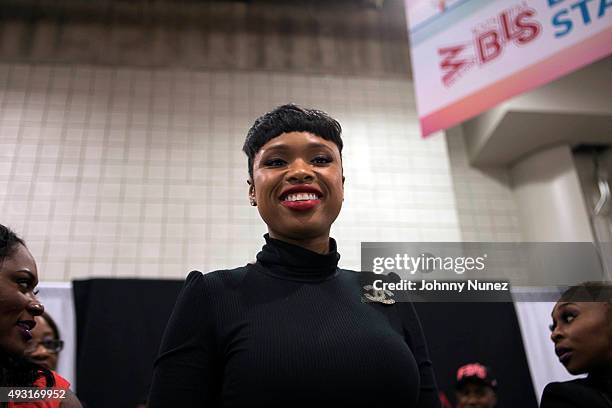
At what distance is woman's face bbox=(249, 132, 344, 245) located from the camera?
897mm

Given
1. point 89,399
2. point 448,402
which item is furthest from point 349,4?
point 89,399

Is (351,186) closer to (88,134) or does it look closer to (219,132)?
(219,132)

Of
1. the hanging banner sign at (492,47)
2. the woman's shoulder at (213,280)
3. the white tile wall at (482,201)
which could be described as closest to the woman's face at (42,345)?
the woman's shoulder at (213,280)

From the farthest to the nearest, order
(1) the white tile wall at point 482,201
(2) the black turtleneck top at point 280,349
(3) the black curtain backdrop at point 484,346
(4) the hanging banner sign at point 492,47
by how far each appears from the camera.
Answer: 1. (1) the white tile wall at point 482,201
2. (3) the black curtain backdrop at point 484,346
3. (4) the hanging banner sign at point 492,47
4. (2) the black turtleneck top at point 280,349

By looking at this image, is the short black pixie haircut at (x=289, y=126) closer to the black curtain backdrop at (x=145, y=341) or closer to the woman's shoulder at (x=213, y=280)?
the woman's shoulder at (x=213, y=280)

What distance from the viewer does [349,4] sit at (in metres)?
4.28

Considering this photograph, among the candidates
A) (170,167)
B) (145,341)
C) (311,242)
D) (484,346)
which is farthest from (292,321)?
(170,167)

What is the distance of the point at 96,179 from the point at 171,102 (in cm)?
78

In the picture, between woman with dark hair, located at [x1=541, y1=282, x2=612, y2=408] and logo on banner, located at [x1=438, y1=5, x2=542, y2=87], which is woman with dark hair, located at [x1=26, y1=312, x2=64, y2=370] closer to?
woman with dark hair, located at [x1=541, y1=282, x2=612, y2=408]

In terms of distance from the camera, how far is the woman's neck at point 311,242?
911mm

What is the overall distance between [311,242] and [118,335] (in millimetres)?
2182

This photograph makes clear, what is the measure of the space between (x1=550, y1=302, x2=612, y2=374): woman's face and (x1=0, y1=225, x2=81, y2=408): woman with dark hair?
3.07 feet

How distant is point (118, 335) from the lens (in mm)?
2754

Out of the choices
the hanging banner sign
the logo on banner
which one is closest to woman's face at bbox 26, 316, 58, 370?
the hanging banner sign
